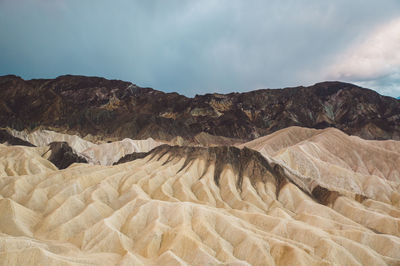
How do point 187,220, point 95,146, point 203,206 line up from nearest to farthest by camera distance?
point 187,220 < point 203,206 < point 95,146

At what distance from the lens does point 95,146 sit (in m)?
132

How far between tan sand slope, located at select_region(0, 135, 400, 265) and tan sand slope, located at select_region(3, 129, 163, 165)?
42.8m

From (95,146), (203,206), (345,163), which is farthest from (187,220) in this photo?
(95,146)

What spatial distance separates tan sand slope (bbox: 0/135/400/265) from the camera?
3850cm

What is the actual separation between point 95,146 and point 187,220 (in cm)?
9670

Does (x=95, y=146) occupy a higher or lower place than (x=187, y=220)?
higher

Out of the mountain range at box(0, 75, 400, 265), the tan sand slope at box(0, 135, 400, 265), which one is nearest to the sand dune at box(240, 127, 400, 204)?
the mountain range at box(0, 75, 400, 265)

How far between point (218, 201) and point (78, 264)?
127 feet

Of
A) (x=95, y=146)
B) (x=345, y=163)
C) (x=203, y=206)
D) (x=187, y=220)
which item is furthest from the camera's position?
(x=95, y=146)

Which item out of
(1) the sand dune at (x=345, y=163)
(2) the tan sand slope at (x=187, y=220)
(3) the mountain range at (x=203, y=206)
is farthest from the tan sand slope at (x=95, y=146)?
(1) the sand dune at (x=345, y=163)

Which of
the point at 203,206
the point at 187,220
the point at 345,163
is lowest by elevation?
the point at 187,220

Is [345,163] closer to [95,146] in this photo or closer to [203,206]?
[203,206]

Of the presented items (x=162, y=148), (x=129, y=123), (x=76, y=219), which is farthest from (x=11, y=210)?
(x=129, y=123)

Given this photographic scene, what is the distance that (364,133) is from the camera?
180625 millimetres
